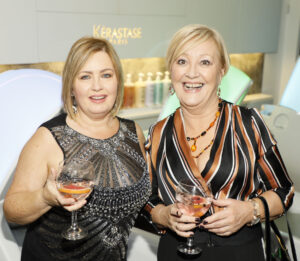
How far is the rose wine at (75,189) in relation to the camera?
3.91ft

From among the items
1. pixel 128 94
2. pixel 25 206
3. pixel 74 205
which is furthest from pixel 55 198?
pixel 128 94

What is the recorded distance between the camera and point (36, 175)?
1322 mm

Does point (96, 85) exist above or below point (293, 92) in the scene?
above

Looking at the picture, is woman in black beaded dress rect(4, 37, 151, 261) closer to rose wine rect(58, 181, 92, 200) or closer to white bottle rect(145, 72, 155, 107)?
rose wine rect(58, 181, 92, 200)

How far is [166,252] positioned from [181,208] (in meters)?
0.27

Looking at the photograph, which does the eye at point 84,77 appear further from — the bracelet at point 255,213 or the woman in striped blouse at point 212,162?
the bracelet at point 255,213

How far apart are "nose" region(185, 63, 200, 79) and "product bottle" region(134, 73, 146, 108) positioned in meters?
2.17

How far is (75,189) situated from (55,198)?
7 centimetres

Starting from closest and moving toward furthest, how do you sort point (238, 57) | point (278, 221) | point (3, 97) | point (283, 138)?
1. point (3, 97)
2. point (278, 221)
3. point (283, 138)
4. point (238, 57)

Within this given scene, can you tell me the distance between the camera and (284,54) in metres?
4.59

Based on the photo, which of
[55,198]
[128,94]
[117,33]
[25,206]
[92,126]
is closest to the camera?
[55,198]

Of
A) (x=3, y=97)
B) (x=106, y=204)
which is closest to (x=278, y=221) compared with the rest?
(x=106, y=204)

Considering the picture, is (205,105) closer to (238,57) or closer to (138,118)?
(138,118)

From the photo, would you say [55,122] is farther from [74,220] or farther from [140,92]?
[140,92]
